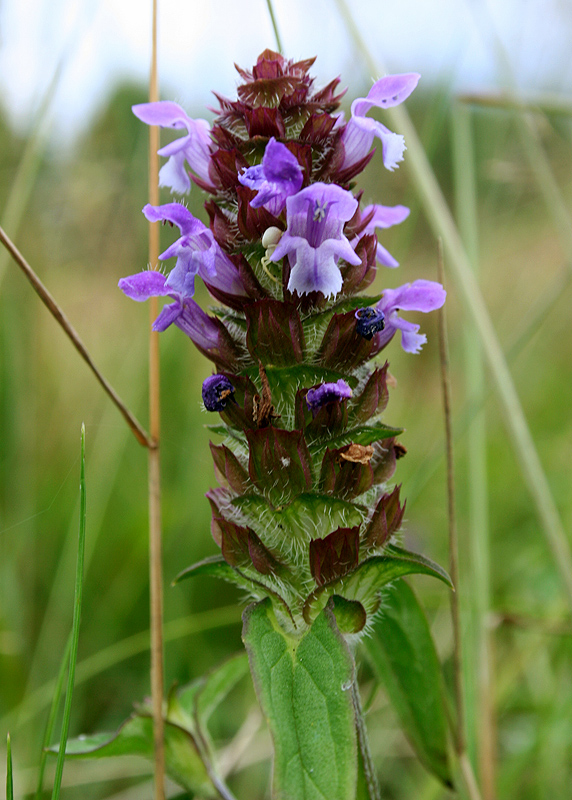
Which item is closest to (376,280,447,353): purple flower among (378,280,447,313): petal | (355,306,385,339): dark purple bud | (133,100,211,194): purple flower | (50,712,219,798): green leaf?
(378,280,447,313): petal

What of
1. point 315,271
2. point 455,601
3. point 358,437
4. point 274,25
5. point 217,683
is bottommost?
point 217,683

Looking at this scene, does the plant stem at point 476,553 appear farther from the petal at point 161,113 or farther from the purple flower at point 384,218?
the petal at point 161,113

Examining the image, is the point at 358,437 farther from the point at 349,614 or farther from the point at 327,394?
the point at 349,614

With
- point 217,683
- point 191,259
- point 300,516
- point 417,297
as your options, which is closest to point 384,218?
point 417,297

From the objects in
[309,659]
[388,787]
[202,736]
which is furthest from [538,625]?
[309,659]

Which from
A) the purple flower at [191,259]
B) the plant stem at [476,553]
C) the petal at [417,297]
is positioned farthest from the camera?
the plant stem at [476,553]

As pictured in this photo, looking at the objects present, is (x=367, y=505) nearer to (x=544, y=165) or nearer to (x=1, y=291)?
(x=544, y=165)

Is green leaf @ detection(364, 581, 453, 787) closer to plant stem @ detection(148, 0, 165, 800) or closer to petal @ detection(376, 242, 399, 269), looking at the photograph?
plant stem @ detection(148, 0, 165, 800)

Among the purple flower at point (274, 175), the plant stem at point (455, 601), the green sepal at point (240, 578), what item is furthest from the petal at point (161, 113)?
the green sepal at point (240, 578)
